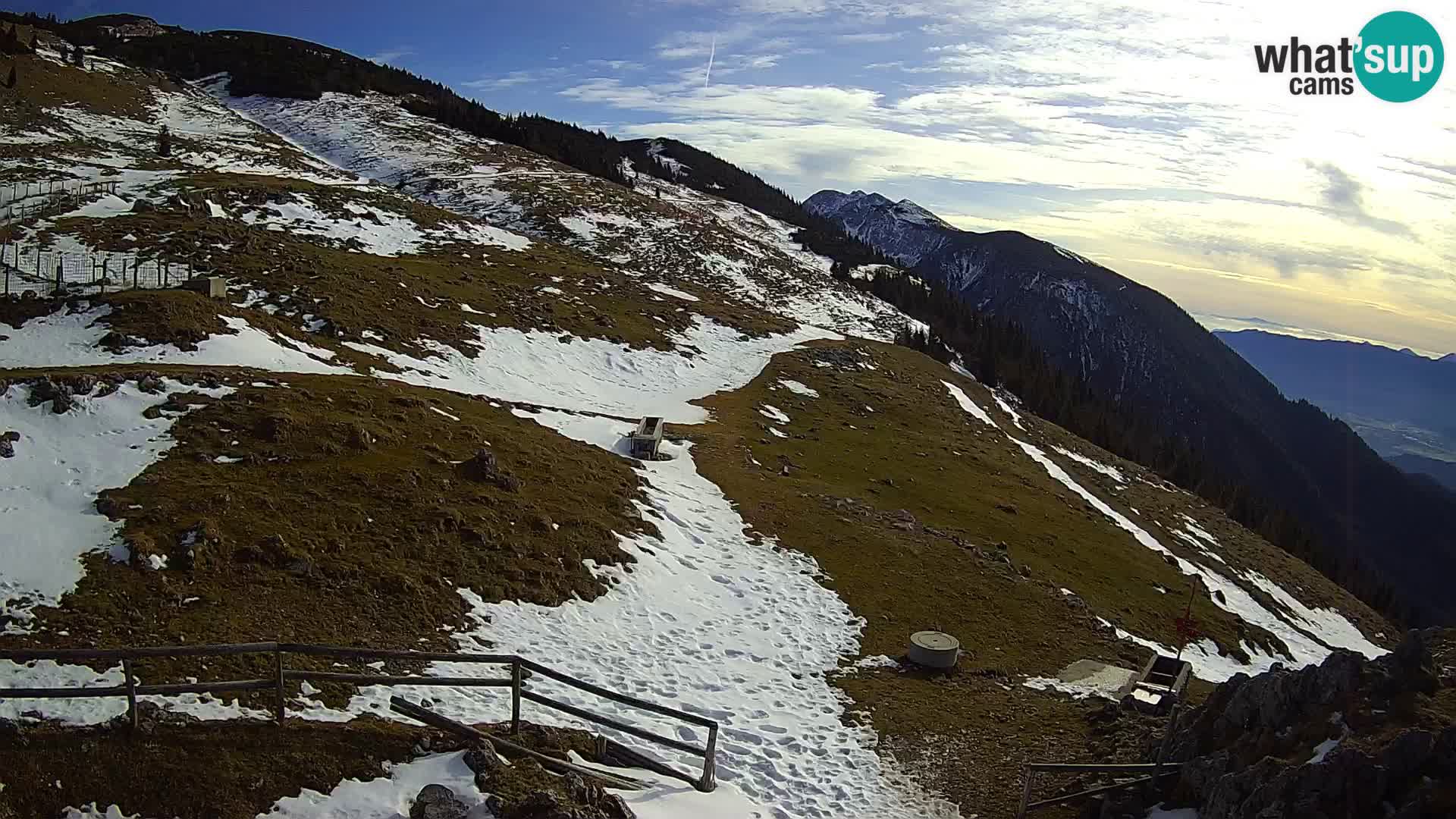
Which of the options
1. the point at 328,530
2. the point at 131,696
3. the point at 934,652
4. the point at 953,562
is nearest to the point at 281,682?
the point at 131,696

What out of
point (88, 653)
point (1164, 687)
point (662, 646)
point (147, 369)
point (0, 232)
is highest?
point (0, 232)

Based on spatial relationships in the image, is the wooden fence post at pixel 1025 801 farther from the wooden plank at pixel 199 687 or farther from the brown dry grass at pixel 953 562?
the wooden plank at pixel 199 687

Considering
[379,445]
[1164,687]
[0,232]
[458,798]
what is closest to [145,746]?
[458,798]

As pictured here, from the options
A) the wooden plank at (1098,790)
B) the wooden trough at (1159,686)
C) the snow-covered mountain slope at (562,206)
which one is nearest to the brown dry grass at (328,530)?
the wooden plank at (1098,790)

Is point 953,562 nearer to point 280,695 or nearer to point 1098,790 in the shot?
point 1098,790

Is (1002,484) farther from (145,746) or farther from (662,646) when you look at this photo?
(145,746)

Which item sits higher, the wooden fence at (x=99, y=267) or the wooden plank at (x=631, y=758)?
the wooden fence at (x=99, y=267)
